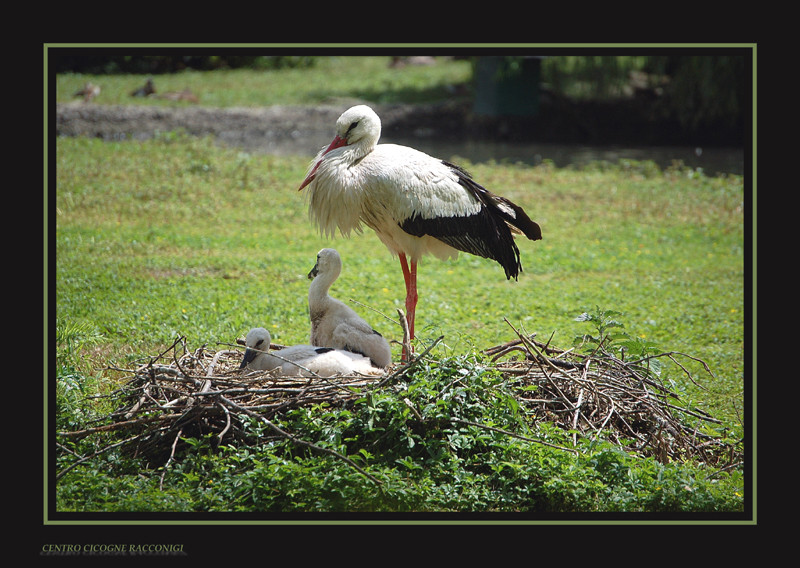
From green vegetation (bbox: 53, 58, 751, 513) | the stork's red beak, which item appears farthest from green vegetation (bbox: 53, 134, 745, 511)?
the stork's red beak

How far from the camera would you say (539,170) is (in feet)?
48.6

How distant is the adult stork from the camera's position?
561 centimetres

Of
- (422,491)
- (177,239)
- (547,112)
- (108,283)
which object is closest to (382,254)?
(177,239)

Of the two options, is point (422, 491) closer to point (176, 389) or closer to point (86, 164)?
point (176, 389)

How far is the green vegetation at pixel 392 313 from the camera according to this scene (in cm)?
423

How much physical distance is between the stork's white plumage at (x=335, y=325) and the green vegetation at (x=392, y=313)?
302 mm

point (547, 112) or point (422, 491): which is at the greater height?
point (547, 112)

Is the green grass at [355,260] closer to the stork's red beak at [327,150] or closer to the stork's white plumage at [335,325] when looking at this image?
the stork's white plumage at [335,325]

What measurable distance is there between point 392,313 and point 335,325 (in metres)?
2.44

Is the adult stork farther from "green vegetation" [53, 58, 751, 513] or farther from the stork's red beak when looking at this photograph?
"green vegetation" [53, 58, 751, 513]

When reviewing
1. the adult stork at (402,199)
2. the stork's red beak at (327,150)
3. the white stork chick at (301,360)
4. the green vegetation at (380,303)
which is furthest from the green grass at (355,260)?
the stork's red beak at (327,150)

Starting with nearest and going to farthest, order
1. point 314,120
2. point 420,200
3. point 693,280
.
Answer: point 420,200, point 693,280, point 314,120

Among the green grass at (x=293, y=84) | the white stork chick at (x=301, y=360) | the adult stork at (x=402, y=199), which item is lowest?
the white stork chick at (x=301, y=360)

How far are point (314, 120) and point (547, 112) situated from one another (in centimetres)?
522
